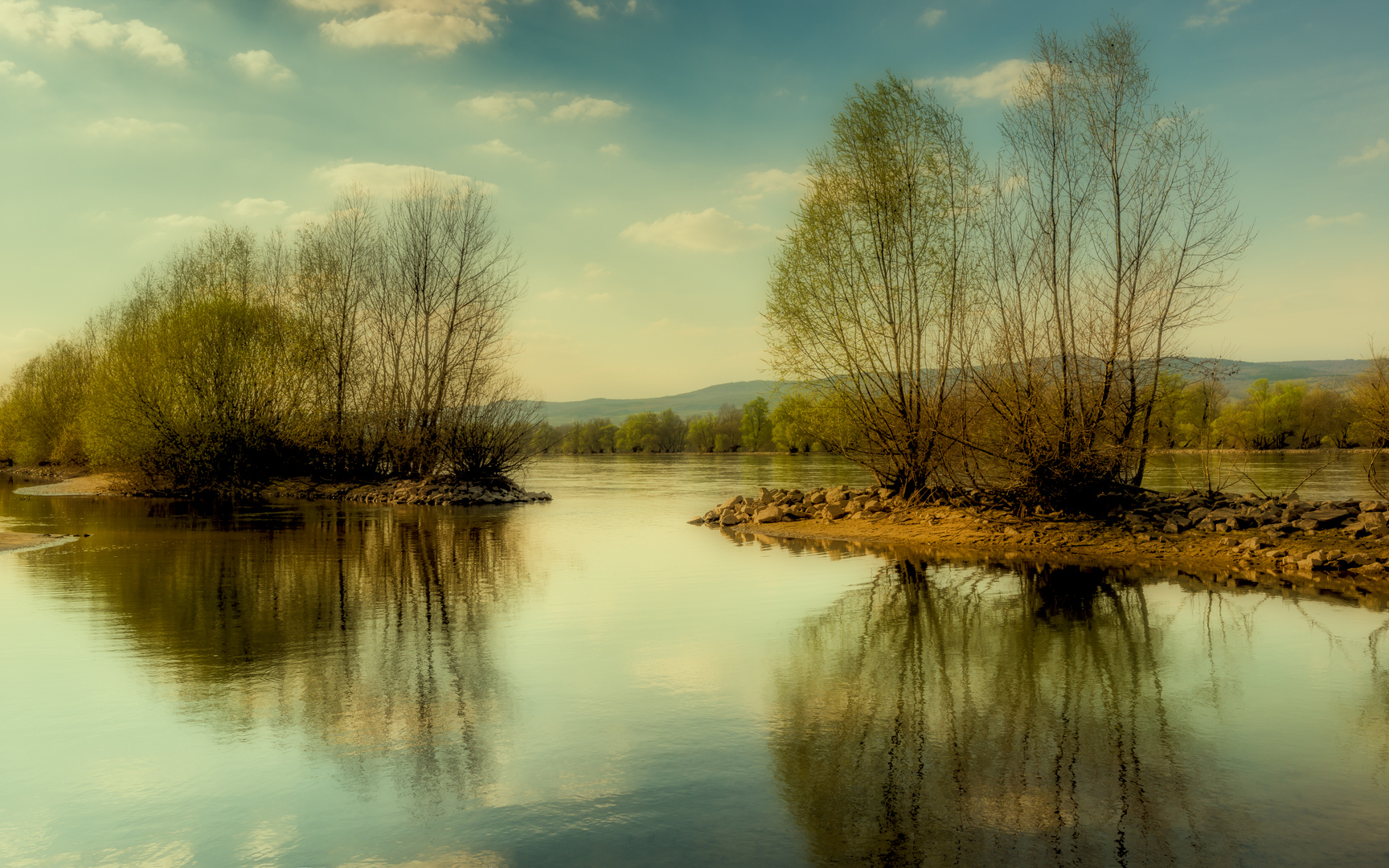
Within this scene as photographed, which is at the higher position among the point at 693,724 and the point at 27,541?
the point at 27,541

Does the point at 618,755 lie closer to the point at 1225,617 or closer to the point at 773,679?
the point at 773,679

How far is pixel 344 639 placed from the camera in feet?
31.4

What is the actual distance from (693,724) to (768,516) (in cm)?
1661

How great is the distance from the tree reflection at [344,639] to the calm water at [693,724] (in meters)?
0.06

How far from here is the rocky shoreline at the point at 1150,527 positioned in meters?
14.2

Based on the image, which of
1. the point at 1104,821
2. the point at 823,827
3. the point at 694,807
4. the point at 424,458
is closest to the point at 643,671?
the point at 694,807

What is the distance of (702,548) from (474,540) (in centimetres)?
648

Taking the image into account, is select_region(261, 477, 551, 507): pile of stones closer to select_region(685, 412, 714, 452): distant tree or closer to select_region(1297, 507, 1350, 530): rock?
select_region(1297, 507, 1350, 530): rock

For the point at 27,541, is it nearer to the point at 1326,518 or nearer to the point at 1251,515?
the point at 1251,515

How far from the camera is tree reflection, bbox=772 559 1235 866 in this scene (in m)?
4.63

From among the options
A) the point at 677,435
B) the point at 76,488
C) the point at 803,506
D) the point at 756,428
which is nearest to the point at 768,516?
the point at 803,506

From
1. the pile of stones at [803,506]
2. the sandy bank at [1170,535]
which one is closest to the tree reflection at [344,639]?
the pile of stones at [803,506]

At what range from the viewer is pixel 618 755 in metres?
6.00

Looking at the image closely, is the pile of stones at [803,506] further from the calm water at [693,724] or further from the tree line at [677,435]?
the tree line at [677,435]
